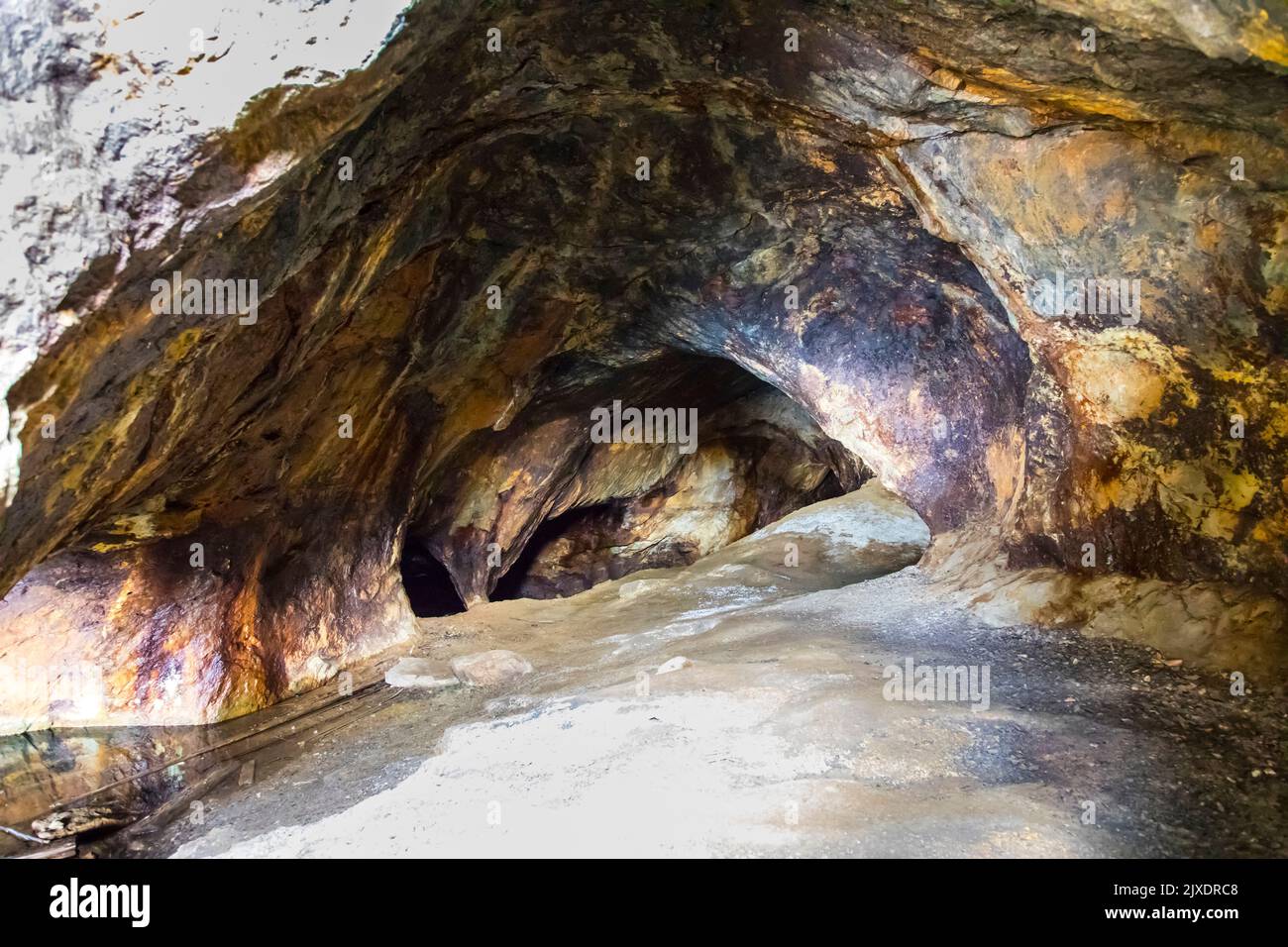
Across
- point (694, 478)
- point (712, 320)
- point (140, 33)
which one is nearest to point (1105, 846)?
point (140, 33)

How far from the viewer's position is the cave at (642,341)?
3387 mm

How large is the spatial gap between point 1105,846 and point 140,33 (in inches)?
179

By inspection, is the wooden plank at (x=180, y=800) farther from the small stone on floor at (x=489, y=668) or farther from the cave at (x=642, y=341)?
the small stone on floor at (x=489, y=668)

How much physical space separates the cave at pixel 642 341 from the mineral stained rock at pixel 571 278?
0.03 m

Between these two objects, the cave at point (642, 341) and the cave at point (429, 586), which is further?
the cave at point (429, 586)

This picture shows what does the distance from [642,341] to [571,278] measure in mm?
1340

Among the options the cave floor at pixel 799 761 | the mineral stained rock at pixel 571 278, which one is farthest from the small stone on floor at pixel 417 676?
the mineral stained rock at pixel 571 278

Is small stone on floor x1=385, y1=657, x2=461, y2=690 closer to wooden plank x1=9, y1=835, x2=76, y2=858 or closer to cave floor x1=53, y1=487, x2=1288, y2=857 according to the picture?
cave floor x1=53, y1=487, x2=1288, y2=857

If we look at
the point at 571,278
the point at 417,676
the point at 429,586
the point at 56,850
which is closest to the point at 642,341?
the point at 571,278

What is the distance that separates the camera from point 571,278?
24.5 ft

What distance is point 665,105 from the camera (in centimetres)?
559

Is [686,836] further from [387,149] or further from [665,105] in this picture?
[665,105]

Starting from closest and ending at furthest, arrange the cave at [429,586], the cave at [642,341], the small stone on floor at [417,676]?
the cave at [642,341]
the small stone on floor at [417,676]
the cave at [429,586]

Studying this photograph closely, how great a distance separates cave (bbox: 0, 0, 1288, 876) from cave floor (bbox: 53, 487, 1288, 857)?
28 mm
